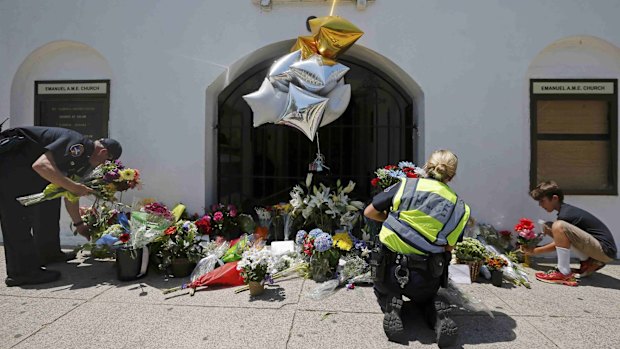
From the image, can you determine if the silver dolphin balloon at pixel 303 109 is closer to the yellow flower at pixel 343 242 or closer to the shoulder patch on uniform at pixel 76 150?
the yellow flower at pixel 343 242

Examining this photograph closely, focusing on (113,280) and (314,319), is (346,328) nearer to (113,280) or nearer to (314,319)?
(314,319)

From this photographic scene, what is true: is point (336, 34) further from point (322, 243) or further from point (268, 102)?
point (322, 243)

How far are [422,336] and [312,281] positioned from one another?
1.47 m

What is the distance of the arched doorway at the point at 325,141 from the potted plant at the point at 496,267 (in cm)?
207

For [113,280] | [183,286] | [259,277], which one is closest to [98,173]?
[113,280]

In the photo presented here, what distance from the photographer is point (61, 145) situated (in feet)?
11.8

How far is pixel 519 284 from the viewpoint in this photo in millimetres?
3771

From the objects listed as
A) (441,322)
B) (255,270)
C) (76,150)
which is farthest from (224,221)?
(441,322)

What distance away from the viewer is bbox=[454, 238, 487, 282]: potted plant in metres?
3.74

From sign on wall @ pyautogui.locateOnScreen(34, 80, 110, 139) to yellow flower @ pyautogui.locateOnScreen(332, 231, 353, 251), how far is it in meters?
4.06

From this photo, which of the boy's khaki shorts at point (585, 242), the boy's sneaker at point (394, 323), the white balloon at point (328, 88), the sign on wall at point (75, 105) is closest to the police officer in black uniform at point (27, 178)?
the sign on wall at point (75, 105)

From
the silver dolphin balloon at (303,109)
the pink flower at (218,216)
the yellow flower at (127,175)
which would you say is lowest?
the pink flower at (218,216)

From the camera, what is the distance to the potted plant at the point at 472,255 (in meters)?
3.74

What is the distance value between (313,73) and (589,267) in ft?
13.6
